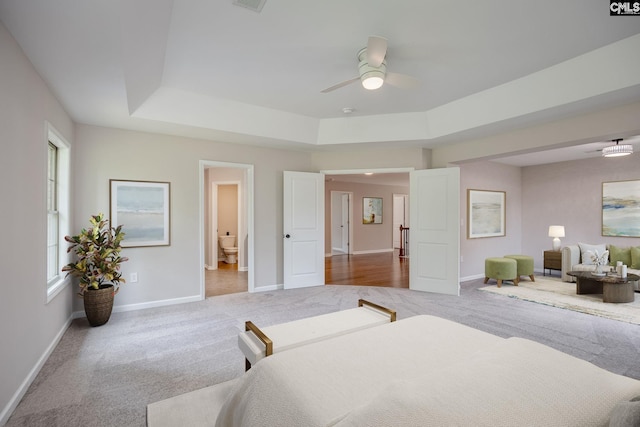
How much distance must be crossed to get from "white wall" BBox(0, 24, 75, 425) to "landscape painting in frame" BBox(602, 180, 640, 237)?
8.81m

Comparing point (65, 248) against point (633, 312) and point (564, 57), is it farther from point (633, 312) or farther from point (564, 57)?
point (633, 312)

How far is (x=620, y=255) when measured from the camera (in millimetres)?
5500

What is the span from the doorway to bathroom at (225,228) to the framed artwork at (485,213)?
4.43m

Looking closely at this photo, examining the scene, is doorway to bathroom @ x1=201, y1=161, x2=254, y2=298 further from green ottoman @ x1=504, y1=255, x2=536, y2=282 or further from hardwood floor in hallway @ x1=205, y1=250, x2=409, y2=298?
green ottoman @ x1=504, y1=255, x2=536, y2=282

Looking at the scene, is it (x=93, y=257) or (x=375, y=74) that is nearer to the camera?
(x=375, y=74)

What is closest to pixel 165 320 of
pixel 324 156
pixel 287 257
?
pixel 287 257

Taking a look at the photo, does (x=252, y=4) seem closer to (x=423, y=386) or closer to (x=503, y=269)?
(x=423, y=386)

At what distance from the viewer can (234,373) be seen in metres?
2.52

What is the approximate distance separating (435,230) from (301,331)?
3587 millimetres

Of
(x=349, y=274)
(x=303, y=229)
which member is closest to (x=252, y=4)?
(x=303, y=229)

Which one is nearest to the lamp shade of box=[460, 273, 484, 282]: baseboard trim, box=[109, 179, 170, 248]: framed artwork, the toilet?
box=[460, 273, 484, 282]: baseboard trim

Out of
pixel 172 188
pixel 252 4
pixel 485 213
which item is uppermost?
pixel 252 4

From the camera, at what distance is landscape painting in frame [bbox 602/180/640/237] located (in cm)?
592

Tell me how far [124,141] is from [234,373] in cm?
333
